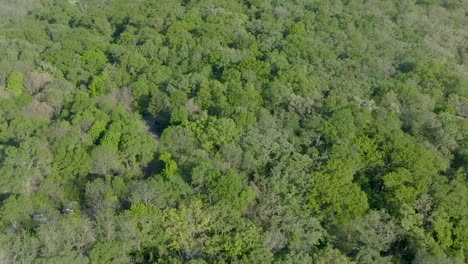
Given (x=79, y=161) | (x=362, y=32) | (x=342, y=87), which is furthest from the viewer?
(x=362, y=32)

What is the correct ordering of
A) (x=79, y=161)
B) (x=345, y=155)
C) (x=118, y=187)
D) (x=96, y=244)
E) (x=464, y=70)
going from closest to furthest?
(x=96, y=244) → (x=118, y=187) → (x=79, y=161) → (x=345, y=155) → (x=464, y=70)

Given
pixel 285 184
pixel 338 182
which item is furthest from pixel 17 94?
pixel 338 182

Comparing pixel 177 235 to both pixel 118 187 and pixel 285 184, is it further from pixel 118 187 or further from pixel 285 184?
pixel 285 184

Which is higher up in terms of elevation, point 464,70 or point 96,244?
point 96,244

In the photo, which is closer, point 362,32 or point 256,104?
point 256,104

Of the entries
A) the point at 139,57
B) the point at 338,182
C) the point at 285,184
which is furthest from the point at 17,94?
the point at 338,182

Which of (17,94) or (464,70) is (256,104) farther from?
(464,70)
